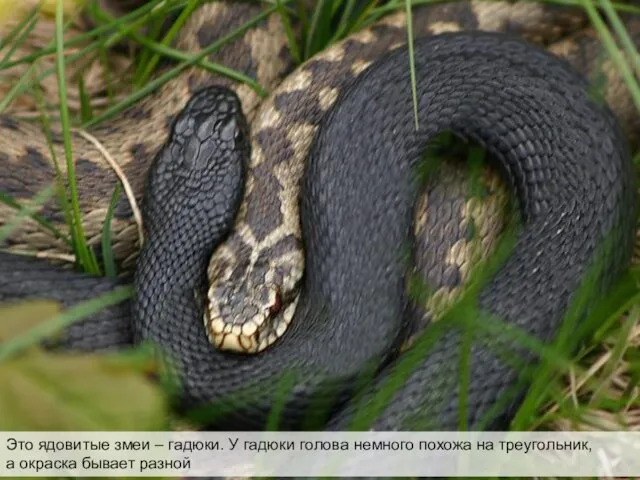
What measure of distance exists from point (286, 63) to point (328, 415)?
7.19ft

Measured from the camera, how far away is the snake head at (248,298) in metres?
4.14

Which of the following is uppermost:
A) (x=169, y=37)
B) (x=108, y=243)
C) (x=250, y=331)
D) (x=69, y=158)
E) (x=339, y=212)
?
(x=169, y=37)

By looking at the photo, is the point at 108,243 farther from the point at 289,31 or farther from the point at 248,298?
the point at 289,31

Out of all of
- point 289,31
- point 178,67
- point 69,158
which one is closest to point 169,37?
point 178,67

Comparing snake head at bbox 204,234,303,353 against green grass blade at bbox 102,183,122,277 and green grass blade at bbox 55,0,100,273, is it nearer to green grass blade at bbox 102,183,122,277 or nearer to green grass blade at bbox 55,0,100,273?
green grass blade at bbox 102,183,122,277

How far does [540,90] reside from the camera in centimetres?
432

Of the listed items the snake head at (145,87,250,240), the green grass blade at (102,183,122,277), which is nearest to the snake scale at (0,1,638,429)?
the snake head at (145,87,250,240)

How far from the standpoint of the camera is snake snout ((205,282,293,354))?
412 centimetres

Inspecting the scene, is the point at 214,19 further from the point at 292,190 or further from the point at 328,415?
the point at 328,415

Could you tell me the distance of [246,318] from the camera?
416 centimetres

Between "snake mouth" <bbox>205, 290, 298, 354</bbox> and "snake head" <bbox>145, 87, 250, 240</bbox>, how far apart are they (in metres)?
0.51

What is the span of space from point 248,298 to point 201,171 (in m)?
0.72

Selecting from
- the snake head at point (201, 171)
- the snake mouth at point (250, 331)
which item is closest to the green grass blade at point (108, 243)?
Result: the snake head at point (201, 171)

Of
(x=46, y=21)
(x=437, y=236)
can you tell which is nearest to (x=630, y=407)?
(x=437, y=236)
